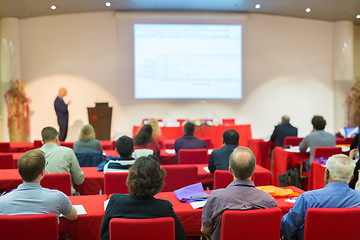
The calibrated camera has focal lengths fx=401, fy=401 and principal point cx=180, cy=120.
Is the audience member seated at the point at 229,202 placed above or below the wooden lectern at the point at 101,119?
below

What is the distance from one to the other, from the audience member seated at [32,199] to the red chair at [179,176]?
4.44ft

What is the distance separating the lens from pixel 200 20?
10.7 m

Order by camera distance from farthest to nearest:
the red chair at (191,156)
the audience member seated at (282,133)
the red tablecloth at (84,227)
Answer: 1. the audience member seated at (282,133)
2. the red chair at (191,156)
3. the red tablecloth at (84,227)

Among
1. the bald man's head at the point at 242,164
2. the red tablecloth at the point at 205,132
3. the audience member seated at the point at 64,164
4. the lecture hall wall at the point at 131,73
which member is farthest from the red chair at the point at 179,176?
the lecture hall wall at the point at 131,73

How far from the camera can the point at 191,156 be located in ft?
16.5

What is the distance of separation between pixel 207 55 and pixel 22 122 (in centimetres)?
521

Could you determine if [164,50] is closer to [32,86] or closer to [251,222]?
[32,86]

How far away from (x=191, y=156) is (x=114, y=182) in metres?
1.74

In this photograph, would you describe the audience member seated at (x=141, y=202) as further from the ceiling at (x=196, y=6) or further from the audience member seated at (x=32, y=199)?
the ceiling at (x=196, y=6)

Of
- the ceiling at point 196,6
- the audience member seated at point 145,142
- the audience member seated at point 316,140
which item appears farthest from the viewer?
the ceiling at point 196,6

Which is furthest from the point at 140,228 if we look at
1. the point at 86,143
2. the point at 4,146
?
the point at 4,146

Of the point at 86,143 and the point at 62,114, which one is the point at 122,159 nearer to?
the point at 86,143

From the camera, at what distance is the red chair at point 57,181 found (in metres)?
3.33

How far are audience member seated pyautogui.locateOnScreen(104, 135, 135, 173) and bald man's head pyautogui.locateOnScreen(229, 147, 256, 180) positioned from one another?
1375 millimetres
